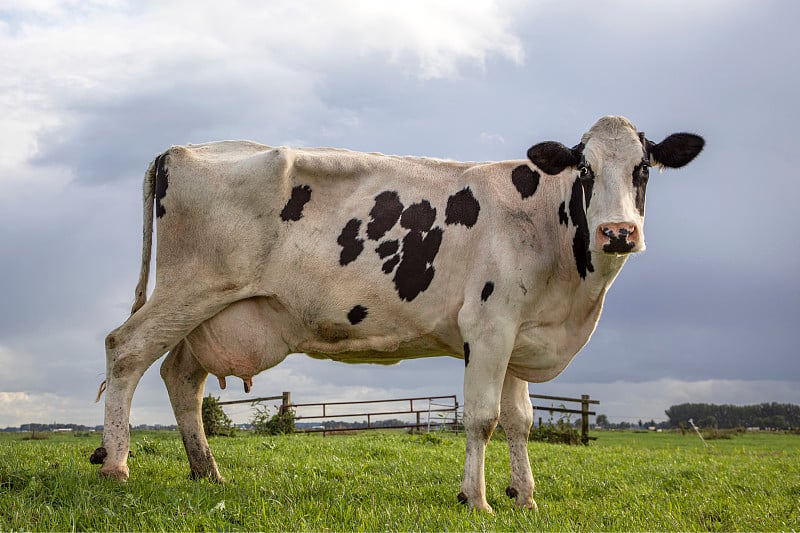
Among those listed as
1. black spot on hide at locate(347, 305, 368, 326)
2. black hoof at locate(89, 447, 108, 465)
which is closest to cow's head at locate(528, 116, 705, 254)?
black spot on hide at locate(347, 305, 368, 326)

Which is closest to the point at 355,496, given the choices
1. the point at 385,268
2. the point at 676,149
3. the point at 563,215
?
the point at 385,268

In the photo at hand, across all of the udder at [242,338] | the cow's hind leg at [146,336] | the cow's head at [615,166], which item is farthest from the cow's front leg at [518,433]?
the cow's hind leg at [146,336]

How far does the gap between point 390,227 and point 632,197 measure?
8.34 ft

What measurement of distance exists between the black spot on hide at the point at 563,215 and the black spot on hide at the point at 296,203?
2.80m

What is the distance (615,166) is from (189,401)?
18.1 ft

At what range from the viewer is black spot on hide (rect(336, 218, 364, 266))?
25.9ft

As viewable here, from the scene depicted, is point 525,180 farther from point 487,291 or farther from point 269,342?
point 269,342

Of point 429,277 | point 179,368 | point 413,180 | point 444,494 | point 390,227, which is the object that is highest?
point 413,180

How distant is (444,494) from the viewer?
25.5ft

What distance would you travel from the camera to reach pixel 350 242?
26.1ft

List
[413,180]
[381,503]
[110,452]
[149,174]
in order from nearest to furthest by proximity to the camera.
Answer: [381,503] → [110,452] → [413,180] → [149,174]

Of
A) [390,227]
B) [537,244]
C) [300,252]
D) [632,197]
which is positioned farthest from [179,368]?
[632,197]

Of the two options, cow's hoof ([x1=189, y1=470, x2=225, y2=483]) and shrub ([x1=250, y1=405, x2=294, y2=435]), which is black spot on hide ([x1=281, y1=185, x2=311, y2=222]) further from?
shrub ([x1=250, y1=405, x2=294, y2=435])

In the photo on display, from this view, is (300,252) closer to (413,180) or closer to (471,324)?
(413,180)
